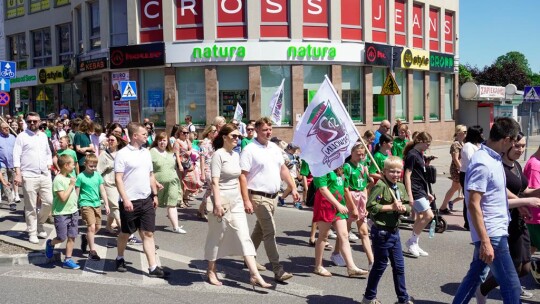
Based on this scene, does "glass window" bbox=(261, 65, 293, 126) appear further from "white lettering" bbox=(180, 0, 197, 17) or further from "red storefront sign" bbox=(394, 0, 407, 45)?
"red storefront sign" bbox=(394, 0, 407, 45)

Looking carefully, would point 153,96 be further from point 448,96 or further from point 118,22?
point 448,96

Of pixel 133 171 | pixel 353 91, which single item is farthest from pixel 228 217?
pixel 353 91

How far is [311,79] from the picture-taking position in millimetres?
25531

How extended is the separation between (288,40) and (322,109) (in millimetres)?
18093

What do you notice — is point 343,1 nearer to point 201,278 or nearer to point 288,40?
point 288,40

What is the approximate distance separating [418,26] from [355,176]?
24122 millimetres

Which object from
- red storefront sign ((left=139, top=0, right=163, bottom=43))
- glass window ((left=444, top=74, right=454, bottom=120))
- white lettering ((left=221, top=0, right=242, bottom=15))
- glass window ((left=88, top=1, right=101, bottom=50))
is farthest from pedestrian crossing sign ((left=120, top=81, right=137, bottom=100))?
glass window ((left=444, top=74, right=454, bottom=120))

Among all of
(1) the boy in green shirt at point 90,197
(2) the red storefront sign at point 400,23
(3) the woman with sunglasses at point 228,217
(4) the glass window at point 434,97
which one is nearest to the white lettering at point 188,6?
(2) the red storefront sign at point 400,23

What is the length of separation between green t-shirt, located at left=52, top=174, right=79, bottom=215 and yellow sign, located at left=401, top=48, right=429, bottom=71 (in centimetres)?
2279

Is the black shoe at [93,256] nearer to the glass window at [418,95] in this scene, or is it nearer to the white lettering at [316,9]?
the white lettering at [316,9]

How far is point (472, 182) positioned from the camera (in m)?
4.95

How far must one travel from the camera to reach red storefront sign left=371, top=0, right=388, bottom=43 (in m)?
27.2

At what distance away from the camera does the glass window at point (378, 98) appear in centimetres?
2775

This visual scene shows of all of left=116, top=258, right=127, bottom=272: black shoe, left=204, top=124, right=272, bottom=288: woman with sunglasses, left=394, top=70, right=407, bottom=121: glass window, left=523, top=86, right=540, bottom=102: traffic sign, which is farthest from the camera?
left=394, top=70, right=407, bottom=121: glass window
